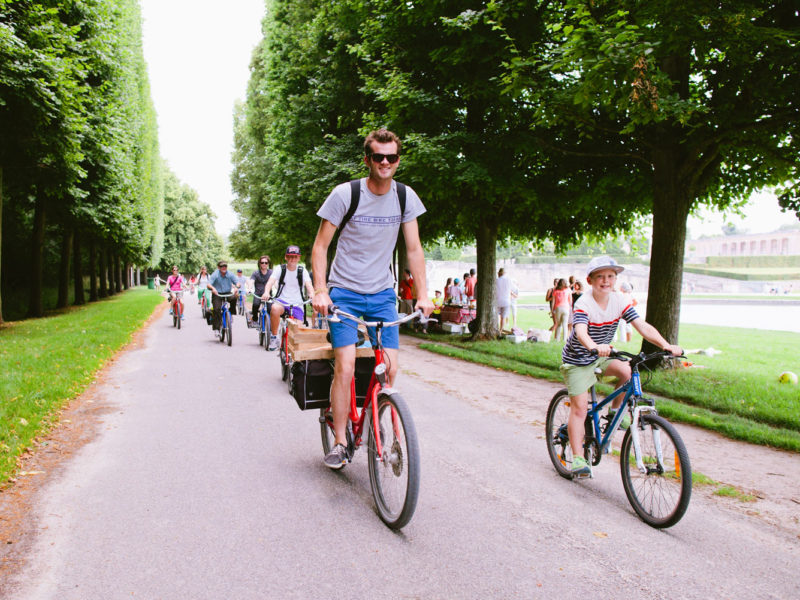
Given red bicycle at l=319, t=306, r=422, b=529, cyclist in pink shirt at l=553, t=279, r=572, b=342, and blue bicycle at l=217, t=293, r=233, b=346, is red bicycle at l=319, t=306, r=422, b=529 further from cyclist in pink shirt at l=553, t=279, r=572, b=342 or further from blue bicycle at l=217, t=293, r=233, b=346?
cyclist in pink shirt at l=553, t=279, r=572, b=342

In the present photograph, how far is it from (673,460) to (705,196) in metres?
9.91

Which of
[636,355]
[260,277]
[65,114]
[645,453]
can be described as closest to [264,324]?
[260,277]

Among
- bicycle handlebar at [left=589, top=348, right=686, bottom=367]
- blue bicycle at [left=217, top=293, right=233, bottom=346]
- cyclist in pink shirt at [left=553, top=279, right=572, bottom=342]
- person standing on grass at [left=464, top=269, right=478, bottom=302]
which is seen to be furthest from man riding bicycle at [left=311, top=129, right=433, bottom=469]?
person standing on grass at [left=464, top=269, right=478, bottom=302]

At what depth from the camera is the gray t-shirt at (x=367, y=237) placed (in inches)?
167

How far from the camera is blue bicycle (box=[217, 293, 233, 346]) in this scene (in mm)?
14555

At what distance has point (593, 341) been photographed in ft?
14.8

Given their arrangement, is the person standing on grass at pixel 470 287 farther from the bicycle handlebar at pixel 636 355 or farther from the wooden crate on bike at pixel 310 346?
the bicycle handlebar at pixel 636 355

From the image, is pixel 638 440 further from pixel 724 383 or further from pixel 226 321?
pixel 226 321

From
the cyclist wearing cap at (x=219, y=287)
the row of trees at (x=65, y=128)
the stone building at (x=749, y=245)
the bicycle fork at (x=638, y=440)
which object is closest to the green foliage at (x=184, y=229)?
the row of trees at (x=65, y=128)

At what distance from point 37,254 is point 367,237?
21116 mm

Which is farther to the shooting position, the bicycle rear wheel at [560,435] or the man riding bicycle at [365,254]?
the bicycle rear wheel at [560,435]

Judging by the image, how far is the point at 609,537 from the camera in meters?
3.77

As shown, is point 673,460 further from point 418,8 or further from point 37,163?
point 37,163

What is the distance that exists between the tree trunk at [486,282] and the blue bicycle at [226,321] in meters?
6.08
